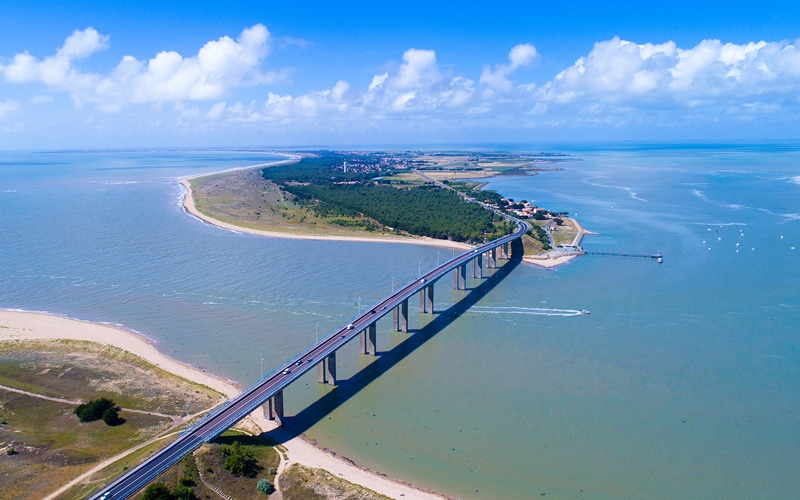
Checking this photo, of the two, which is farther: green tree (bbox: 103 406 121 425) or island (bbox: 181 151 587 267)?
island (bbox: 181 151 587 267)

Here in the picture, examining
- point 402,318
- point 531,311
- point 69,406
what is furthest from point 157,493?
point 531,311

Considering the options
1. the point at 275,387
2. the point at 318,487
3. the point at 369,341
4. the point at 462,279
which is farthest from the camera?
the point at 462,279

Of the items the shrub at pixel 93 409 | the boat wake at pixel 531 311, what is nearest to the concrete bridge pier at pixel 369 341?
the boat wake at pixel 531 311

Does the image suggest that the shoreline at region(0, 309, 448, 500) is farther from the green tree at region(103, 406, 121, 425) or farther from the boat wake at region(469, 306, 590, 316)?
the boat wake at region(469, 306, 590, 316)

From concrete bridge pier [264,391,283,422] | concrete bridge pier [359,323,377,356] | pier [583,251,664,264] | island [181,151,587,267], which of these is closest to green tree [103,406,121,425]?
concrete bridge pier [264,391,283,422]

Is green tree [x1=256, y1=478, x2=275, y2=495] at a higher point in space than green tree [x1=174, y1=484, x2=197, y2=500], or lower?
lower

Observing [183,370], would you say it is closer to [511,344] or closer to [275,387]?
[275,387]
